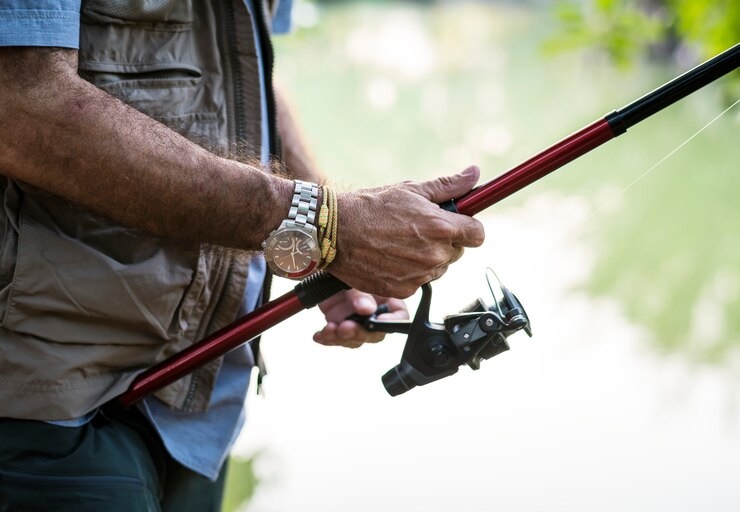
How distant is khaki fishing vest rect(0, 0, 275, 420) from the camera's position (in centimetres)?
171

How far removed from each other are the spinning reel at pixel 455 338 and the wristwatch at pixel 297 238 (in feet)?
A: 0.90

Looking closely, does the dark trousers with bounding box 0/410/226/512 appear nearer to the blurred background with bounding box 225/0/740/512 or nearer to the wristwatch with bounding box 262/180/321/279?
the wristwatch with bounding box 262/180/321/279

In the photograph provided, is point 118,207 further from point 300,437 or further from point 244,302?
point 300,437

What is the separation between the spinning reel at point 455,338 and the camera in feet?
6.04

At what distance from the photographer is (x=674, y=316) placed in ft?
22.3

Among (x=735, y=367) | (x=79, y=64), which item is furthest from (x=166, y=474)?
(x=735, y=367)

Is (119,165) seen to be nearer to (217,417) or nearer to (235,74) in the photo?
(235,74)

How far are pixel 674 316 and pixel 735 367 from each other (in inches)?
32.8

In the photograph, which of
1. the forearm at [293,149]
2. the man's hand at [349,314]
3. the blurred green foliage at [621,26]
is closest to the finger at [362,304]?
the man's hand at [349,314]

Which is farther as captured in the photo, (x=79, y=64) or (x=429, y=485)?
(x=429, y=485)

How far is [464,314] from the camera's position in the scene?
187 cm

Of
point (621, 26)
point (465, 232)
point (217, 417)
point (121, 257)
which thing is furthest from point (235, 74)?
point (621, 26)

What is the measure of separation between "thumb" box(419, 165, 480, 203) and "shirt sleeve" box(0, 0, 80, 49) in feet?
2.02

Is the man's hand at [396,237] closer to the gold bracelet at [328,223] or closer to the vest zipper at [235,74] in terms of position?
the gold bracelet at [328,223]
